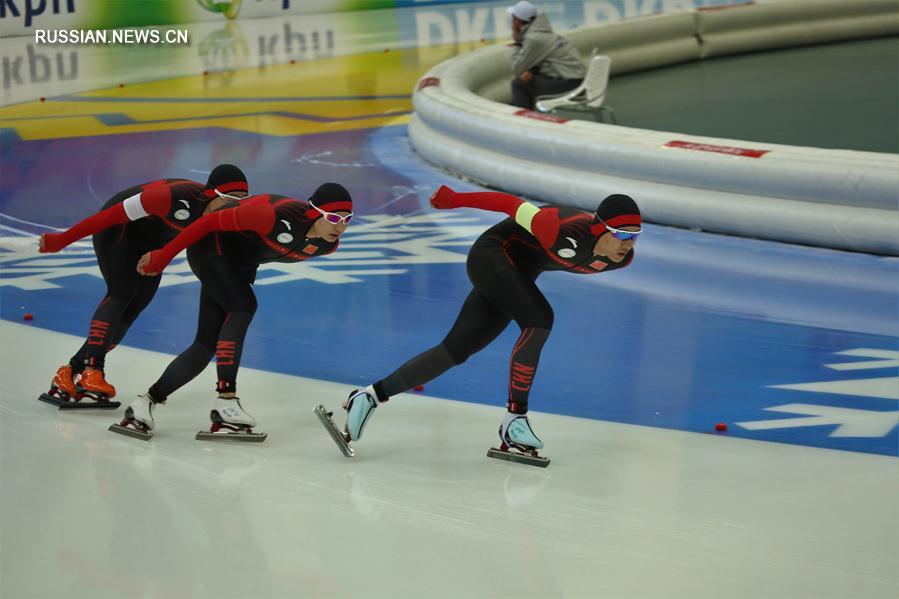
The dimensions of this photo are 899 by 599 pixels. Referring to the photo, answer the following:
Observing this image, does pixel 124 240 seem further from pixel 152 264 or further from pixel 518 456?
pixel 518 456

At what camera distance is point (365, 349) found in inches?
203

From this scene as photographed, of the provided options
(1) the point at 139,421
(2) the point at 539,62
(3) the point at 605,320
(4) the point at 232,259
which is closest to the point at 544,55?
(2) the point at 539,62

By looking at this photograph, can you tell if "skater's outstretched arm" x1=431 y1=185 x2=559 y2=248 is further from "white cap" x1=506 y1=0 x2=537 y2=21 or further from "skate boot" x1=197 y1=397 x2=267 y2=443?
"white cap" x1=506 y1=0 x2=537 y2=21

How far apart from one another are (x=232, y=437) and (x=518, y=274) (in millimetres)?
1113

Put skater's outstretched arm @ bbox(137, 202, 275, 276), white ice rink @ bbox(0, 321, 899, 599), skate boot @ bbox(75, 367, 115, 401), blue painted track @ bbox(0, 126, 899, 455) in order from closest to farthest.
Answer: white ice rink @ bbox(0, 321, 899, 599), skater's outstretched arm @ bbox(137, 202, 275, 276), skate boot @ bbox(75, 367, 115, 401), blue painted track @ bbox(0, 126, 899, 455)

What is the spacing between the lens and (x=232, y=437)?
3.99 metres

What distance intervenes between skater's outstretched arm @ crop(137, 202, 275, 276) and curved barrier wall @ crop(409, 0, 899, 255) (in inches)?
144

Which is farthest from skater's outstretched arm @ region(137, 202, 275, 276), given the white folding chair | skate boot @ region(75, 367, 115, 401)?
the white folding chair

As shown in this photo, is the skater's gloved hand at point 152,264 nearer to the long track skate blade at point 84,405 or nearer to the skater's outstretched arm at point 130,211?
the skater's outstretched arm at point 130,211

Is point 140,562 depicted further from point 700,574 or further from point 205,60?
point 205,60

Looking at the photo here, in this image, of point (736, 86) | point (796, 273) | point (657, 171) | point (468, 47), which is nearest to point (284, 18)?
point (468, 47)

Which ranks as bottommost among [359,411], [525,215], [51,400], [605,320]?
[605,320]

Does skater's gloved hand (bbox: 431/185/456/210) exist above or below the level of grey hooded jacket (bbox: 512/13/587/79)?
above

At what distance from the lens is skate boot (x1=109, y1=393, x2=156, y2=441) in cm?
397
